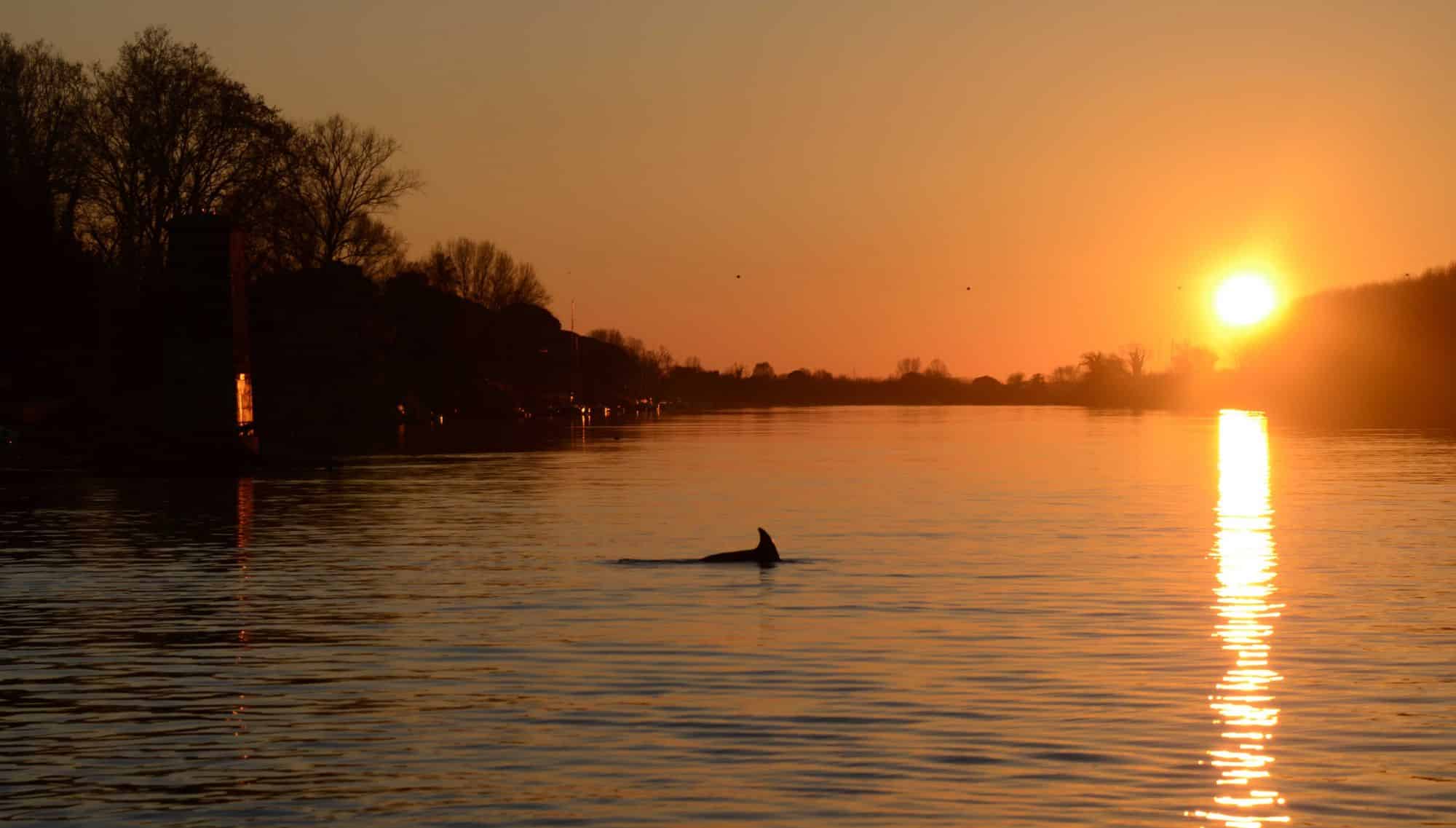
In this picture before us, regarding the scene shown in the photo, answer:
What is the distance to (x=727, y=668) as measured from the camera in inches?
869

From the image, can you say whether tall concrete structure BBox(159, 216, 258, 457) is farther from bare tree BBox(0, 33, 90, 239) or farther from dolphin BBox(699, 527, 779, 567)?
dolphin BBox(699, 527, 779, 567)

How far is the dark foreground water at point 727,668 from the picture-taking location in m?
15.1

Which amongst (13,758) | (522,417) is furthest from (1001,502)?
(522,417)

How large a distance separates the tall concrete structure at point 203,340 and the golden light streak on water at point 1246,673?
38.7 m

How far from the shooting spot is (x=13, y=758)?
54.2ft

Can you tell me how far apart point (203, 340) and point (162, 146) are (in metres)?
20.4

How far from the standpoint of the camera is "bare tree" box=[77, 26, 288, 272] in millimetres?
88375

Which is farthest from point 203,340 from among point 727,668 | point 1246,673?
point 1246,673

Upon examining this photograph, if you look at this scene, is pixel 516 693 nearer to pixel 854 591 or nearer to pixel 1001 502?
pixel 854 591

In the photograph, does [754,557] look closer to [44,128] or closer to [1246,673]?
[1246,673]

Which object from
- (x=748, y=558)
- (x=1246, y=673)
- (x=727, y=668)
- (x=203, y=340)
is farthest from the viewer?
(x=203, y=340)

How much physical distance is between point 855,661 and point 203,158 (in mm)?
74264

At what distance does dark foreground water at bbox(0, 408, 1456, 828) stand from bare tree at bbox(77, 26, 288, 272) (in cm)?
4074

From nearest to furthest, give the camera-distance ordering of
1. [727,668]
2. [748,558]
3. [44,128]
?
[727,668], [748,558], [44,128]
